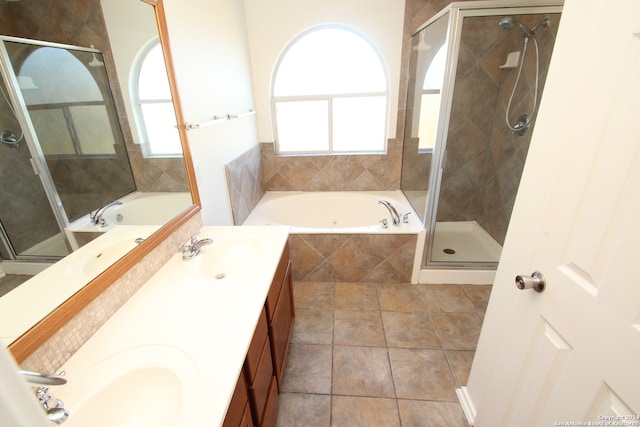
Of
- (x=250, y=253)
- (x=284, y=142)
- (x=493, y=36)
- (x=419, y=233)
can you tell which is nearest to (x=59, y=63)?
(x=250, y=253)

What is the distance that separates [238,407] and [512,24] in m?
2.85

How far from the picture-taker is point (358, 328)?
205cm

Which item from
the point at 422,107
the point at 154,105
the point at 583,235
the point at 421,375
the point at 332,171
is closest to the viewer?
the point at 583,235

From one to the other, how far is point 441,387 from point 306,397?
75 cm

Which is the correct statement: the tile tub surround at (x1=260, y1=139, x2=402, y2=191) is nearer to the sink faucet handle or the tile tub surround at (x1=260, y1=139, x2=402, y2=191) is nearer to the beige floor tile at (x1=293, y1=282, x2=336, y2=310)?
the beige floor tile at (x1=293, y1=282, x2=336, y2=310)

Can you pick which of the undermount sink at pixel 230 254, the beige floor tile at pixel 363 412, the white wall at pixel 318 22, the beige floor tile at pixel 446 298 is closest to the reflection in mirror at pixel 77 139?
the undermount sink at pixel 230 254

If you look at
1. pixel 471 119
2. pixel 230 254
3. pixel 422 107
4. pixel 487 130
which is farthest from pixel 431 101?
pixel 230 254

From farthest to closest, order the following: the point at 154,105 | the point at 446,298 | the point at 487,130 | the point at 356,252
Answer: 1. the point at 487,130
2. the point at 356,252
3. the point at 446,298
4. the point at 154,105

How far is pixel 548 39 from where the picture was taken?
218cm

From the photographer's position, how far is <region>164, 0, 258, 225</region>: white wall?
5.41ft

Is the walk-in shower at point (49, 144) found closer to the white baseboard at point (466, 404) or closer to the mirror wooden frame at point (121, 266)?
the mirror wooden frame at point (121, 266)

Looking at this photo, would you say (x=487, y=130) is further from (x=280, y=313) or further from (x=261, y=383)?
(x=261, y=383)

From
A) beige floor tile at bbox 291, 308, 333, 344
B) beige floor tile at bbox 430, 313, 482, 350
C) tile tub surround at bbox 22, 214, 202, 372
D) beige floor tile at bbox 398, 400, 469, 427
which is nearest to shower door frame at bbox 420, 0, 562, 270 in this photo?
beige floor tile at bbox 430, 313, 482, 350

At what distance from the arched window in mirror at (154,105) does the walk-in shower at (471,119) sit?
172 centimetres
